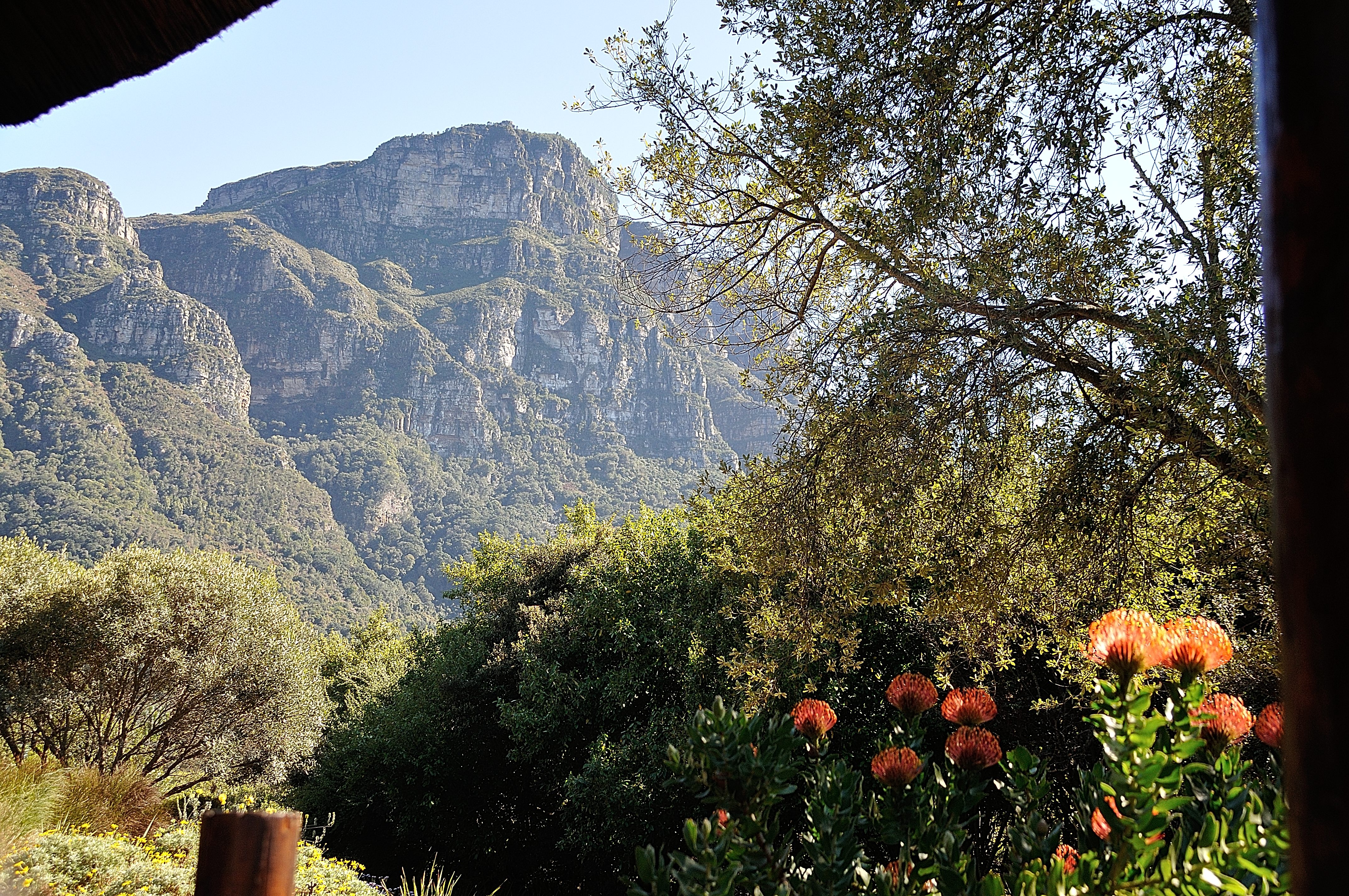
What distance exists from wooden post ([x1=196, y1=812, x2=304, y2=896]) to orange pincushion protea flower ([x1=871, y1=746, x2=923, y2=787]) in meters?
1.98

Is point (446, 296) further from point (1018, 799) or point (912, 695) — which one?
point (1018, 799)

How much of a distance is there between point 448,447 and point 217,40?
133 metres

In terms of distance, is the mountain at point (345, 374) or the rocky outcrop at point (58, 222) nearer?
the mountain at point (345, 374)

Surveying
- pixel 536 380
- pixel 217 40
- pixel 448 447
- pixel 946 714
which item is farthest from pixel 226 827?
pixel 536 380

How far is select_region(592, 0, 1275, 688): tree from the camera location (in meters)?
4.16

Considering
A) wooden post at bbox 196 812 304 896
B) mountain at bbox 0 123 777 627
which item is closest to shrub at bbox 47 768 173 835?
wooden post at bbox 196 812 304 896

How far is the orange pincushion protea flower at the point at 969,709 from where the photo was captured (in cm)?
271

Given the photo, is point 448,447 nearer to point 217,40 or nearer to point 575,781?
point 575,781

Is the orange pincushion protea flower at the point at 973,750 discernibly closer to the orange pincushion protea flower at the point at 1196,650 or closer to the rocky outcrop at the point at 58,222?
the orange pincushion protea flower at the point at 1196,650

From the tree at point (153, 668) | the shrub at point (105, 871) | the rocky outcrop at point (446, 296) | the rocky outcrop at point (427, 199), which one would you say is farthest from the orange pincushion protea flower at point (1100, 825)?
the rocky outcrop at point (427, 199)

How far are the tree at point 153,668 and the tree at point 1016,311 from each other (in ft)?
43.9

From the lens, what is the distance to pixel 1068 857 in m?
2.38

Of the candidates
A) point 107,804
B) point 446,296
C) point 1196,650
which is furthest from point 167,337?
point 1196,650

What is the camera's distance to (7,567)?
14.0 meters
